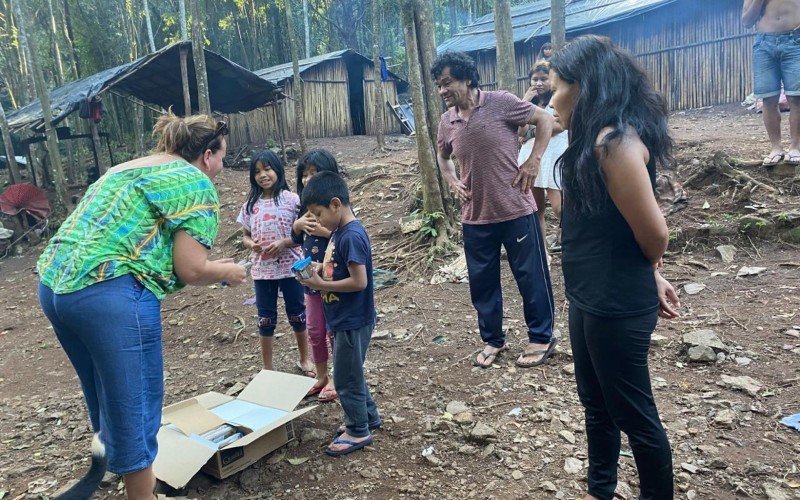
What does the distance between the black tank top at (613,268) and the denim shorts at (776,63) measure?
4.26m

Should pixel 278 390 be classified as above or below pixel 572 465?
above

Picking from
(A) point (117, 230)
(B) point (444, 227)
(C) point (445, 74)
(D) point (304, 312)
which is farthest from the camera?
(B) point (444, 227)

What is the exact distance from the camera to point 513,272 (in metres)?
3.64

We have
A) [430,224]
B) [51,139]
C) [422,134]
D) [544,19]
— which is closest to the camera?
[422,134]

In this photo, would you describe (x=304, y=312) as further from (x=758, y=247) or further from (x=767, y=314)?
(x=758, y=247)

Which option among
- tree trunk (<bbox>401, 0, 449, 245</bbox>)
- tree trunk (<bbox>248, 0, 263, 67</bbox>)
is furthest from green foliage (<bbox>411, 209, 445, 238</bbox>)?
tree trunk (<bbox>248, 0, 263, 67</bbox>)

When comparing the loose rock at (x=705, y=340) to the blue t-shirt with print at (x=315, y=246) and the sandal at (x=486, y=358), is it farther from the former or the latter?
the blue t-shirt with print at (x=315, y=246)

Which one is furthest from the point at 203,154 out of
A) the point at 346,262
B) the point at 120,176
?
the point at 346,262

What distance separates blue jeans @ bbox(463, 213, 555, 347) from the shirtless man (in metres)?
3.25

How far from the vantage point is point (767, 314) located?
3854 millimetres

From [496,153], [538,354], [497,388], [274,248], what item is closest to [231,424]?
[274,248]

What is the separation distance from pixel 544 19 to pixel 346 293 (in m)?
16.9

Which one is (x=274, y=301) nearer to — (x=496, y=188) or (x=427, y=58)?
(x=496, y=188)

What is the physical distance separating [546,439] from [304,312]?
1897 millimetres
